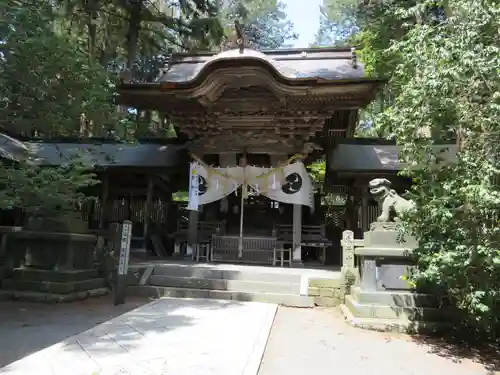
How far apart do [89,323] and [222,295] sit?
2593 millimetres

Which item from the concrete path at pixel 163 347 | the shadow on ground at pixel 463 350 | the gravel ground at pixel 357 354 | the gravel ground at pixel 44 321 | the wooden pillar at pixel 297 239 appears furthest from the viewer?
the wooden pillar at pixel 297 239

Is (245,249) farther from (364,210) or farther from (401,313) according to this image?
(401,313)

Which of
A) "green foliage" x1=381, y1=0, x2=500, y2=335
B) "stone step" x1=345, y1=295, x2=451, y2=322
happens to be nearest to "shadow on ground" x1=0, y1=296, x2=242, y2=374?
"stone step" x1=345, y1=295, x2=451, y2=322

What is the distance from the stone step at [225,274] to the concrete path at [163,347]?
5.75ft

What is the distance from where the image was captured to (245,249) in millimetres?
11023

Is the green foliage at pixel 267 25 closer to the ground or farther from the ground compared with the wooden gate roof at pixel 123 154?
farther from the ground

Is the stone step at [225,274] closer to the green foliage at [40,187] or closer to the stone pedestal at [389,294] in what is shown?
the stone pedestal at [389,294]

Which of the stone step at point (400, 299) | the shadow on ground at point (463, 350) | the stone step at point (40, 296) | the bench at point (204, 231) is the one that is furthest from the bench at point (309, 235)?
the shadow on ground at point (463, 350)

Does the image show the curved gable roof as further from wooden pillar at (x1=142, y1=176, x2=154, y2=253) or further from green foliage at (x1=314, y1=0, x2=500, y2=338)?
green foliage at (x1=314, y1=0, x2=500, y2=338)

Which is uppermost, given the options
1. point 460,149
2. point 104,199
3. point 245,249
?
point 460,149

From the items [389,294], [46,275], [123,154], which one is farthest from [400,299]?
[123,154]

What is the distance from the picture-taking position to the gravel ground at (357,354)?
13.8ft

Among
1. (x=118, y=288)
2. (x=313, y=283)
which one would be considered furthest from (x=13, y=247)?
(x=313, y=283)

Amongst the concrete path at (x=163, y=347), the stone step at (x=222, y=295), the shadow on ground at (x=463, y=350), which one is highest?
the stone step at (x=222, y=295)
